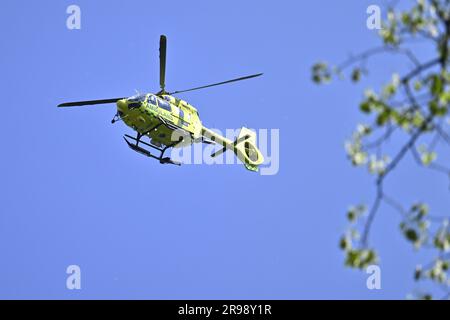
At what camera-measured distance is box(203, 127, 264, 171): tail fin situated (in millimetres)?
31061

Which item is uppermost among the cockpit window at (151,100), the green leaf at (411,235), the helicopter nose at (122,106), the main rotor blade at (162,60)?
the main rotor blade at (162,60)

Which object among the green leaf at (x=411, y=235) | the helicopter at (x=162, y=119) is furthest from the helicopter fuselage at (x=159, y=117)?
the green leaf at (x=411, y=235)

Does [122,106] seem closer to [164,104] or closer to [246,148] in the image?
[164,104]

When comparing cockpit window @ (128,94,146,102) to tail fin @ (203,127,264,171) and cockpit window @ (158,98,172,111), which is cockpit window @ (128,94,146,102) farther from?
tail fin @ (203,127,264,171)

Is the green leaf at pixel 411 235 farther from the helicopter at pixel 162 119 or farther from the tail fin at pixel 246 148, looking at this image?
the tail fin at pixel 246 148

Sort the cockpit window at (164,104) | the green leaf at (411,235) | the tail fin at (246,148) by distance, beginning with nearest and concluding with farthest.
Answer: the green leaf at (411,235) < the cockpit window at (164,104) < the tail fin at (246,148)

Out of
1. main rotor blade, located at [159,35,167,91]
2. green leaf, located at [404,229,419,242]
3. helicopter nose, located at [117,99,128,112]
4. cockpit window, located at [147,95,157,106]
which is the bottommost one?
green leaf, located at [404,229,419,242]

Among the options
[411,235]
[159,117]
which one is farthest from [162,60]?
[411,235]

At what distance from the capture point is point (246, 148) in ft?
108

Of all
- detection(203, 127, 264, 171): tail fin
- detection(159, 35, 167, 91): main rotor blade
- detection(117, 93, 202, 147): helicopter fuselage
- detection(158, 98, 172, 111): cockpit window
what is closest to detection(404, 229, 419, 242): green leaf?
detection(117, 93, 202, 147): helicopter fuselage

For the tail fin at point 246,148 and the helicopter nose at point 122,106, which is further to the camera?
the tail fin at point 246,148

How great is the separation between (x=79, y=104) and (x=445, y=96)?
81.8 ft

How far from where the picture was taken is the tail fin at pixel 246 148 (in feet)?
102
